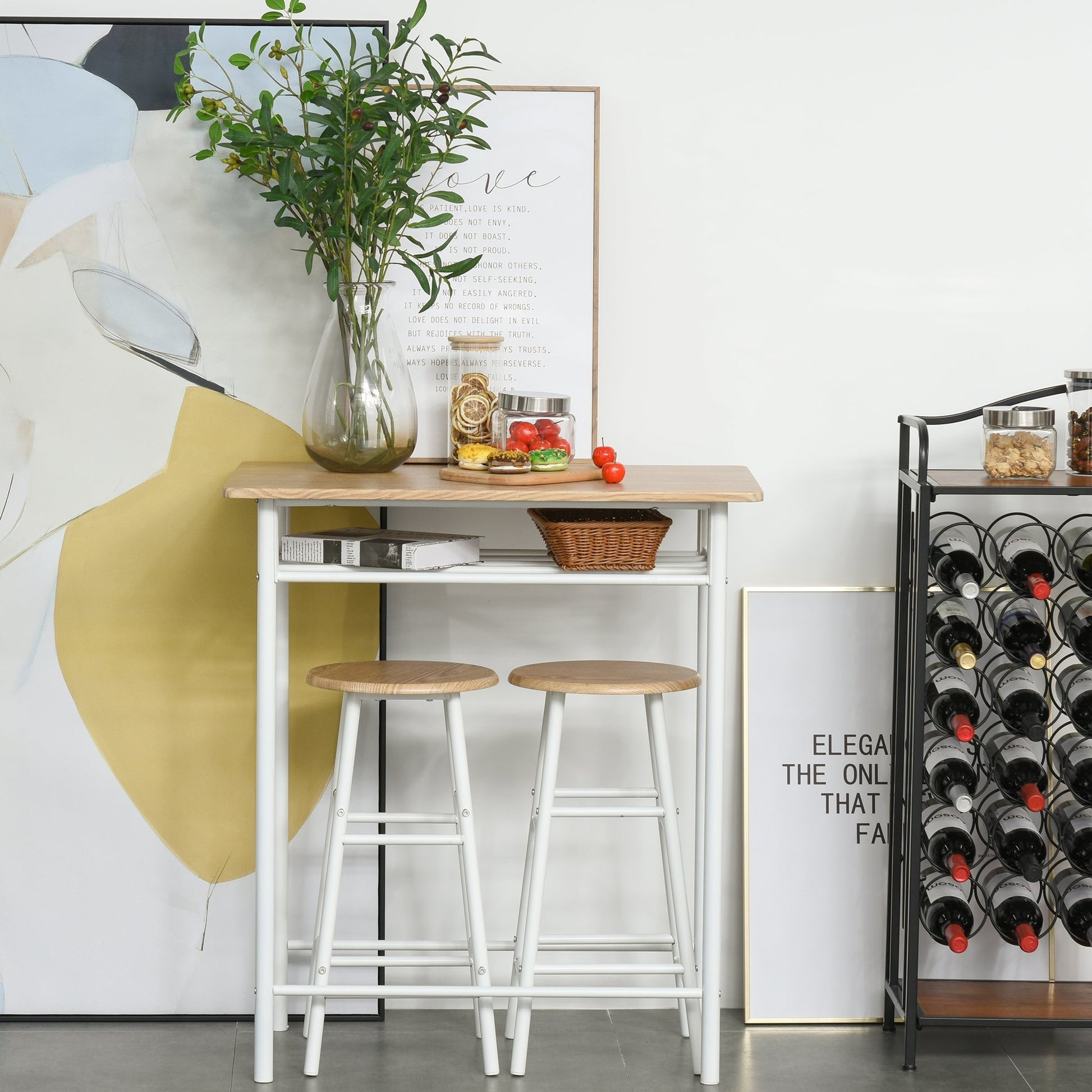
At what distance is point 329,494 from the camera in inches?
93.7

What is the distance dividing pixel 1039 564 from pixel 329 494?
1485 millimetres

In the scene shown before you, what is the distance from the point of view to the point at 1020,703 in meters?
2.67

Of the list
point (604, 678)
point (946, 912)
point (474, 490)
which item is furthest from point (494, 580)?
point (946, 912)

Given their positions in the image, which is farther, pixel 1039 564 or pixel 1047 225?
pixel 1047 225

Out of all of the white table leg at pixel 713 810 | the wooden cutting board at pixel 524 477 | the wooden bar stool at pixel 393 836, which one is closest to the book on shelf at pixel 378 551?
the wooden cutting board at pixel 524 477

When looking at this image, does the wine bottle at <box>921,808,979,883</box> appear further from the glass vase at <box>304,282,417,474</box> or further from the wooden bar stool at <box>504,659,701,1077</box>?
the glass vase at <box>304,282,417,474</box>

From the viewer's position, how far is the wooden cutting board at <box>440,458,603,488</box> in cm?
247

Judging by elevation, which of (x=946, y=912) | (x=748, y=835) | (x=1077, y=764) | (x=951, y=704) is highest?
(x=951, y=704)

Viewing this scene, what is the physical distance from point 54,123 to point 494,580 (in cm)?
143

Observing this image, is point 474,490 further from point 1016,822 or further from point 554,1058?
point 1016,822

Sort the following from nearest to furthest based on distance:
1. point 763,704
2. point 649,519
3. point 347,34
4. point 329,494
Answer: point 329,494 < point 649,519 < point 347,34 < point 763,704

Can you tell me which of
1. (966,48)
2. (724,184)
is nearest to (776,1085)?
(724,184)

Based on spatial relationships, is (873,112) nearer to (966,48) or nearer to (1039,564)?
(966,48)

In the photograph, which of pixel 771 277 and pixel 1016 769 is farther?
pixel 771 277
